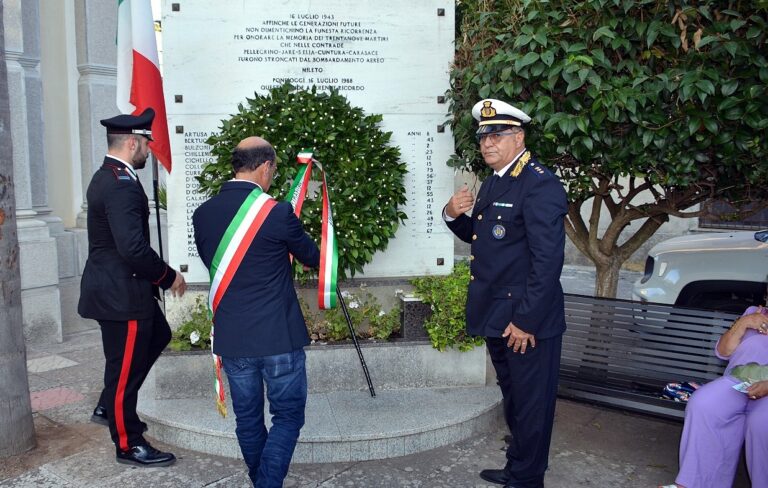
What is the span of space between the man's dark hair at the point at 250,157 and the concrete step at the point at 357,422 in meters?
1.73

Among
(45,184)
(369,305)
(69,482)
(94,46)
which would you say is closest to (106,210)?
(69,482)

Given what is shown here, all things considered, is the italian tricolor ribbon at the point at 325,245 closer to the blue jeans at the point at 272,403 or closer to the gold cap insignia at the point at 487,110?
the blue jeans at the point at 272,403

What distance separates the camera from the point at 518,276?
3471 mm

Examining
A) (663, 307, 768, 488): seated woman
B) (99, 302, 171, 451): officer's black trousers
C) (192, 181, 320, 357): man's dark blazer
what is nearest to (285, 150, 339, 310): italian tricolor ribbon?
(192, 181, 320, 357): man's dark blazer

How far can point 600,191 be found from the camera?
4.55 metres

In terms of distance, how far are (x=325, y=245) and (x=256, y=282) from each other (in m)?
0.87

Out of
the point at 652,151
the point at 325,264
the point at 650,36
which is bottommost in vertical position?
the point at 325,264

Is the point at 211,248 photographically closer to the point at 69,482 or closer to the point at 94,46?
the point at 69,482

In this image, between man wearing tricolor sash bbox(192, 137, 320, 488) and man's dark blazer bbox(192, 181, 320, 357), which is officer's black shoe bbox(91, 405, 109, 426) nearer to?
man wearing tricolor sash bbox(192, 137, 320, 488)

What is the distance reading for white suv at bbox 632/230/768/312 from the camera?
5.57 m

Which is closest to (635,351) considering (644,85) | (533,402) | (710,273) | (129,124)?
(533,402)

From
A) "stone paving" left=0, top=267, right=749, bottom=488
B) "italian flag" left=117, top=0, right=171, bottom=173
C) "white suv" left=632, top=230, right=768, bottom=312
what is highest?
"italian flag" left=117, top=0, right=171, bottom=173

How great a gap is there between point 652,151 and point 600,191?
0.76 m

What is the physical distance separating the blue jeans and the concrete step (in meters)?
0.77
